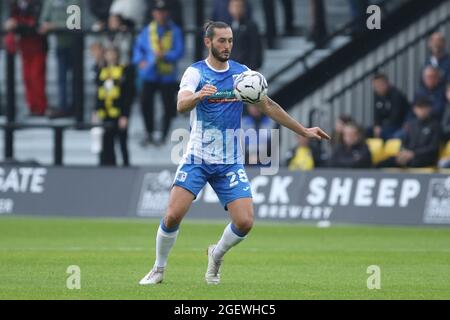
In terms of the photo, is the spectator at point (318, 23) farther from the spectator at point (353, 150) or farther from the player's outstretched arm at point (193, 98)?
the player's outstretched arm at point (193, 98)

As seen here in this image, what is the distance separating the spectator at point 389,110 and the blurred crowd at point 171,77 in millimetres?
18

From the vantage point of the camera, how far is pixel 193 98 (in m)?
12.5

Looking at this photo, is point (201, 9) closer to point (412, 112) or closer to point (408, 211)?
point (412, 112)

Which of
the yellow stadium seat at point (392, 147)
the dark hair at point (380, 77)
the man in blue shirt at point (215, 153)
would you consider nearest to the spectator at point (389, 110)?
the dark hair at point (380, 77)

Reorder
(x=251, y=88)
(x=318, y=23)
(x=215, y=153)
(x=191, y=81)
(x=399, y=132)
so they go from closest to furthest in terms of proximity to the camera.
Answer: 1. (x=251, y=88)
2. (x=191, y=81)
3. (x=215, y=153)
4. (x=399, y=132)
5. (x=318, y=23)

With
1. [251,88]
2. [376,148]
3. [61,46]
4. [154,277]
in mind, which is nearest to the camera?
[251,88]

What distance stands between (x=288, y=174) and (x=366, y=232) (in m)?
2.37

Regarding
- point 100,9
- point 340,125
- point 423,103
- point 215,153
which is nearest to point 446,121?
point 423,103

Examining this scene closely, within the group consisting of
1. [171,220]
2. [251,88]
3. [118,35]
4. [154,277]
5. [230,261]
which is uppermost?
[118,35]

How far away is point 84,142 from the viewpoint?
28.7 metres

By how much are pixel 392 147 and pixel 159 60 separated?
15.8ft

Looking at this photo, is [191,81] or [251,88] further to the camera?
[191,81]

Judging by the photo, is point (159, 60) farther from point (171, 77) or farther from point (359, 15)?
point (359, 15)

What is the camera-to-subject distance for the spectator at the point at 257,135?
24312 millimetres
